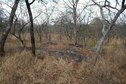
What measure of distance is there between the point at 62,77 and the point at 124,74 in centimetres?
382

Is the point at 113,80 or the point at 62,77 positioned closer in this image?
the point at 62,77

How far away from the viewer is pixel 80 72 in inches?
452

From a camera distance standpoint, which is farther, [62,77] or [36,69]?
[36,69]

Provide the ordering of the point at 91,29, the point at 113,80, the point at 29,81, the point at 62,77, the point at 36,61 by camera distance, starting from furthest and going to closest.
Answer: the point at 91,29 → the point at 36,61 → the point at 113,80 → the point at 62,77 → the point at 29,81

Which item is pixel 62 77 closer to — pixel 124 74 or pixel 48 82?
pixel 48 82

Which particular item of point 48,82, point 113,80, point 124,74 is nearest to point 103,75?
point 113,80

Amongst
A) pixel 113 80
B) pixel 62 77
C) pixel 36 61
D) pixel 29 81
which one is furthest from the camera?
pixel 36 61

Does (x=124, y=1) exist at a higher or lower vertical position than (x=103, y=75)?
higher

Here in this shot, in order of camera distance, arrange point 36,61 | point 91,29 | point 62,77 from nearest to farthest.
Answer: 1. point 62,77
2. point 36,61
3. point 91,29

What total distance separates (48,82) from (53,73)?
1019 millimetres

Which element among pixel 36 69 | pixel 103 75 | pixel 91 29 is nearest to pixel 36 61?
pixel 36 69

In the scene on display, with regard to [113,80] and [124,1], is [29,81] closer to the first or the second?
[113,80]

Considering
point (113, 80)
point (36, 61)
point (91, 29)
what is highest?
point (91, 29)

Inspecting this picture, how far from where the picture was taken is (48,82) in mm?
10070
